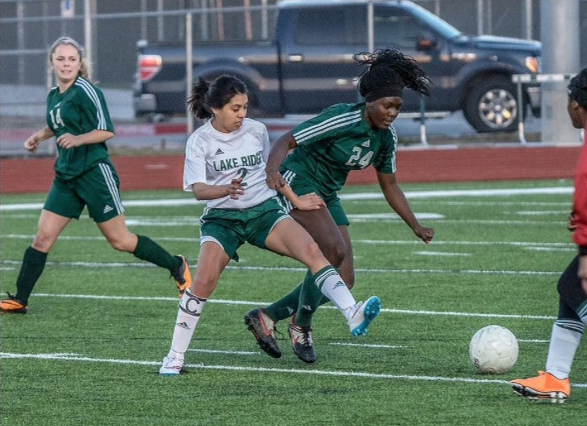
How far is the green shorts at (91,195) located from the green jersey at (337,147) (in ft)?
7.64

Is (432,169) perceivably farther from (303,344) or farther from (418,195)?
(303,344)

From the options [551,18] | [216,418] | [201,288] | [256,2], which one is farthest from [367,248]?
[256,2]

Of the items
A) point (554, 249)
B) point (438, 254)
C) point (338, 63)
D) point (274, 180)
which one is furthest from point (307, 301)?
point (338, 63)

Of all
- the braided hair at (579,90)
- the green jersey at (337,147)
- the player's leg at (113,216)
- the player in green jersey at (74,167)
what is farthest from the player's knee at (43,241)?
the braided hair at (579,90)

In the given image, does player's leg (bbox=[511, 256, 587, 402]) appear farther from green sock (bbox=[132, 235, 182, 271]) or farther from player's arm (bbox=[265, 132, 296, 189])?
green sock (bbox=[132, 235, 182, 271])

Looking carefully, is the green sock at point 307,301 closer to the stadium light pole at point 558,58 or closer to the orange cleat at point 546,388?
the orange cleat at point 546,388

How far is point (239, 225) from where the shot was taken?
26.3 ft

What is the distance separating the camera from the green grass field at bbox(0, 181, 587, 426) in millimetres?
6852

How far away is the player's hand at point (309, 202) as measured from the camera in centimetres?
809

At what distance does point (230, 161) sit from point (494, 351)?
69.3 inches

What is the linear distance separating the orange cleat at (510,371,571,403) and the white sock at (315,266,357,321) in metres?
1.06

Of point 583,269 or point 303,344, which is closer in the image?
point 583,269

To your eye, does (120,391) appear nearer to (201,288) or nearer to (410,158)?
(201,288)

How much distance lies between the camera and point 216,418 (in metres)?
6.69
